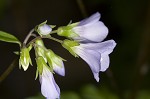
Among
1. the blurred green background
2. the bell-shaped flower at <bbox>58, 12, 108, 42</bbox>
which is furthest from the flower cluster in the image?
the blurred green background

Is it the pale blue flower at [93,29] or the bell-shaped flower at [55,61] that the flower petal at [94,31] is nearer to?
the pale blue flower at [93,29]

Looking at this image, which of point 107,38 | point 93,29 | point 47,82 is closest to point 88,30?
point 93,29

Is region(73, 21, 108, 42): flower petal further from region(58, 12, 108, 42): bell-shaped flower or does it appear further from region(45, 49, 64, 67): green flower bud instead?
region(45, 49, 64, 67): green flower bud

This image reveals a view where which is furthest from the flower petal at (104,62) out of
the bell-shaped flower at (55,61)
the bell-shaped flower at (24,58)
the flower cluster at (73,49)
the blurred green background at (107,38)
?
the blurred green background at (107,38)

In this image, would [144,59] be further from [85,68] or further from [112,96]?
[85,68]

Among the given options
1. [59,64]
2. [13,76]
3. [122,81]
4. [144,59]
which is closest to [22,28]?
[13,76]

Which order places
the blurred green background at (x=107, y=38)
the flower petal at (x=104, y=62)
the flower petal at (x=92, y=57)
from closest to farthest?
the flower petal at (x=92, y=57) → the flower petal at (x=104, y=62) → the blurred green background at (x=107, y=38)

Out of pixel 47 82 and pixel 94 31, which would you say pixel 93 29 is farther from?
pixel 47 82
